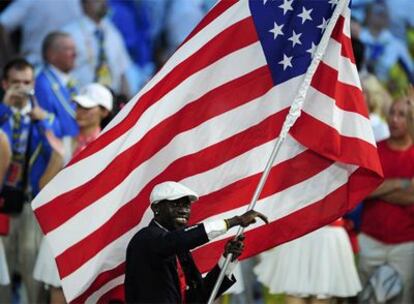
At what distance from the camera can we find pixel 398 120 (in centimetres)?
1434

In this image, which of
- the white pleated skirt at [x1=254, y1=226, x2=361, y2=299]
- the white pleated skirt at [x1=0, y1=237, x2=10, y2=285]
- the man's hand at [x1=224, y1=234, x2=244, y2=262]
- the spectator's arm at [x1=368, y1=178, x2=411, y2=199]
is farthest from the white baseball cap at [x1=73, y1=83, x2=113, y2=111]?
the man's hand at [x1=224, y1=234, x2=244, y2=262]

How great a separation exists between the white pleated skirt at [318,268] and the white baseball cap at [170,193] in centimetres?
389

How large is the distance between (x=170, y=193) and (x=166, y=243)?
34cm

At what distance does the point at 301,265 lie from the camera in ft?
47.2

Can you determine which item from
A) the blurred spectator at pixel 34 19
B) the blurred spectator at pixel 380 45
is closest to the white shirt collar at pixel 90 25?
the blurred spectator at pixel 34 19

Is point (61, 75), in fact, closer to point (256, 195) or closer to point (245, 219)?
point (256, 195)

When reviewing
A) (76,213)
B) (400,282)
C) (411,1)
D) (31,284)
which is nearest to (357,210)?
(400,282)

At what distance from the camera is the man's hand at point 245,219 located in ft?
34.1

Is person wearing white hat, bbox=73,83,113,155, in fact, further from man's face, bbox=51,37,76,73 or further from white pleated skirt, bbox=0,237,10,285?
man's face, bbox=51,37,76,73

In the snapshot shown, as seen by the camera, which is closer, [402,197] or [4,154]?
[4,154]

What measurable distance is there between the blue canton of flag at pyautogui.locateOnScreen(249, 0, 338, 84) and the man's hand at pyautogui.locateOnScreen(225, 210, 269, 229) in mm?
1330

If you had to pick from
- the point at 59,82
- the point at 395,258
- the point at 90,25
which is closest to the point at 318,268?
the point at 395,258

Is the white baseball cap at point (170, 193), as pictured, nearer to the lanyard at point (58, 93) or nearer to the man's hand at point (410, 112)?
the man's hand at point (410, 112)

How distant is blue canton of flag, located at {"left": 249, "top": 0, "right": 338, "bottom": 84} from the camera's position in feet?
37.5
